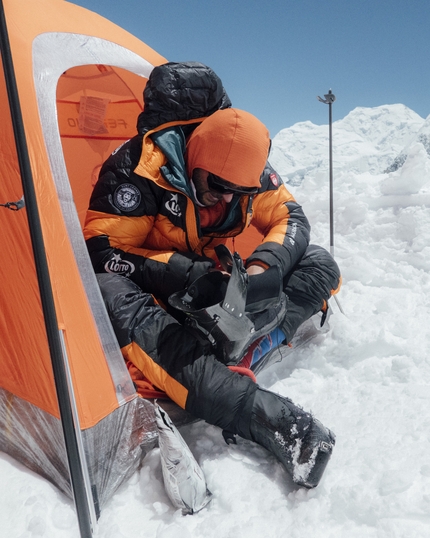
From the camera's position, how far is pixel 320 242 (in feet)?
15.9

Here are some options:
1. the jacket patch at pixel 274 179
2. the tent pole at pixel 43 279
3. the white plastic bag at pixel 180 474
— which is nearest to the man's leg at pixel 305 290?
the jacket patch at pixel 274 179

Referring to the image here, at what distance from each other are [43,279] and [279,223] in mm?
1726

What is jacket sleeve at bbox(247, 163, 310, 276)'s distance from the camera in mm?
2506

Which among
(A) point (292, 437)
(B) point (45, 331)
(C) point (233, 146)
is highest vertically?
(C) point (233, 146)

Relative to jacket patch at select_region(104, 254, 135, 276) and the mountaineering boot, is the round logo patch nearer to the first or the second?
jacket patch at select_region(104, 254, 135, 276)

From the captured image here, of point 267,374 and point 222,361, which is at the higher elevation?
point 222,361

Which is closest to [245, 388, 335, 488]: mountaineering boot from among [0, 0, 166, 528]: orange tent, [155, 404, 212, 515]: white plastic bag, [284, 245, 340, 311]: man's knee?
[155, 404, 212, 515]: white plastic bag

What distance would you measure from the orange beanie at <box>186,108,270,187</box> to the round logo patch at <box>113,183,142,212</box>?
0.34m

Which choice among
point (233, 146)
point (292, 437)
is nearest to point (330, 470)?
point (292, 437)

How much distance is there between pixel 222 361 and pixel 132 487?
632 millimetres

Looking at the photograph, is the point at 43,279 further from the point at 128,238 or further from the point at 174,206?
the point at 174,206

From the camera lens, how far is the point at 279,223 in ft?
8.91

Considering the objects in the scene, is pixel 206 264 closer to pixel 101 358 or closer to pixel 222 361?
pixel 222 361

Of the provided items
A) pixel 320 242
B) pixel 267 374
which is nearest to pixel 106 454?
pixel 267 374
